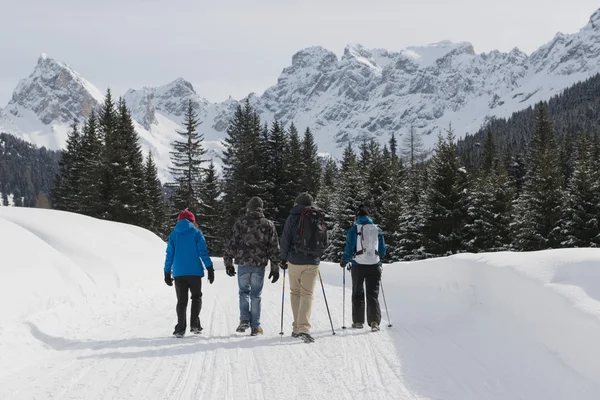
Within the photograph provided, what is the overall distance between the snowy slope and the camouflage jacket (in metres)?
1.16

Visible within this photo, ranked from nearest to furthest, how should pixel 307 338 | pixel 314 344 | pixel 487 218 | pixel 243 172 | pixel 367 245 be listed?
pixel 314 344, pixel 307 338, pixel 367 245, pixel 487 218, pixel 243 172

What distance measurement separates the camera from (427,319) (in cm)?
908

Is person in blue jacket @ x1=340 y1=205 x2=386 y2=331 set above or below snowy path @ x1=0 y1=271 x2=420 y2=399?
above

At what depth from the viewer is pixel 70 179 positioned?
41031 millimetres

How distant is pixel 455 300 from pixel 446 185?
829 inches

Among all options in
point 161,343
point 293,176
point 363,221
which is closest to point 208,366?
point 161,343

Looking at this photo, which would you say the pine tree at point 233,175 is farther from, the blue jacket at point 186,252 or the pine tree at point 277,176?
the blue jacket at point 186,252

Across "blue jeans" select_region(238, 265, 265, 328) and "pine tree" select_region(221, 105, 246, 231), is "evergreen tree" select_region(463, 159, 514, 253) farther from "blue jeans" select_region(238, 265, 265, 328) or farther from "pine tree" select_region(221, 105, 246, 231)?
"blue jeans" select_region(238, 265, 265, 328)

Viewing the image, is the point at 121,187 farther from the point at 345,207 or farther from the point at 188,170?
the point at 345,207

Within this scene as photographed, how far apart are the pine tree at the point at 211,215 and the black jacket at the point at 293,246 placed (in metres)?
32.6

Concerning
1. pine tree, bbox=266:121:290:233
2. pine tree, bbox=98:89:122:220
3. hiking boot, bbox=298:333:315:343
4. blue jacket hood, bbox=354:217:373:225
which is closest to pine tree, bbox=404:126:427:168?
pine tree, bbox=266:121:290:233

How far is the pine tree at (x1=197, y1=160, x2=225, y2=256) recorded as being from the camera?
40750mm

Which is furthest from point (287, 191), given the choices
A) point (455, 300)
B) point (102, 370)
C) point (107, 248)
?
point (102, 370)

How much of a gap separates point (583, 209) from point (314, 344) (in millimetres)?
25408
